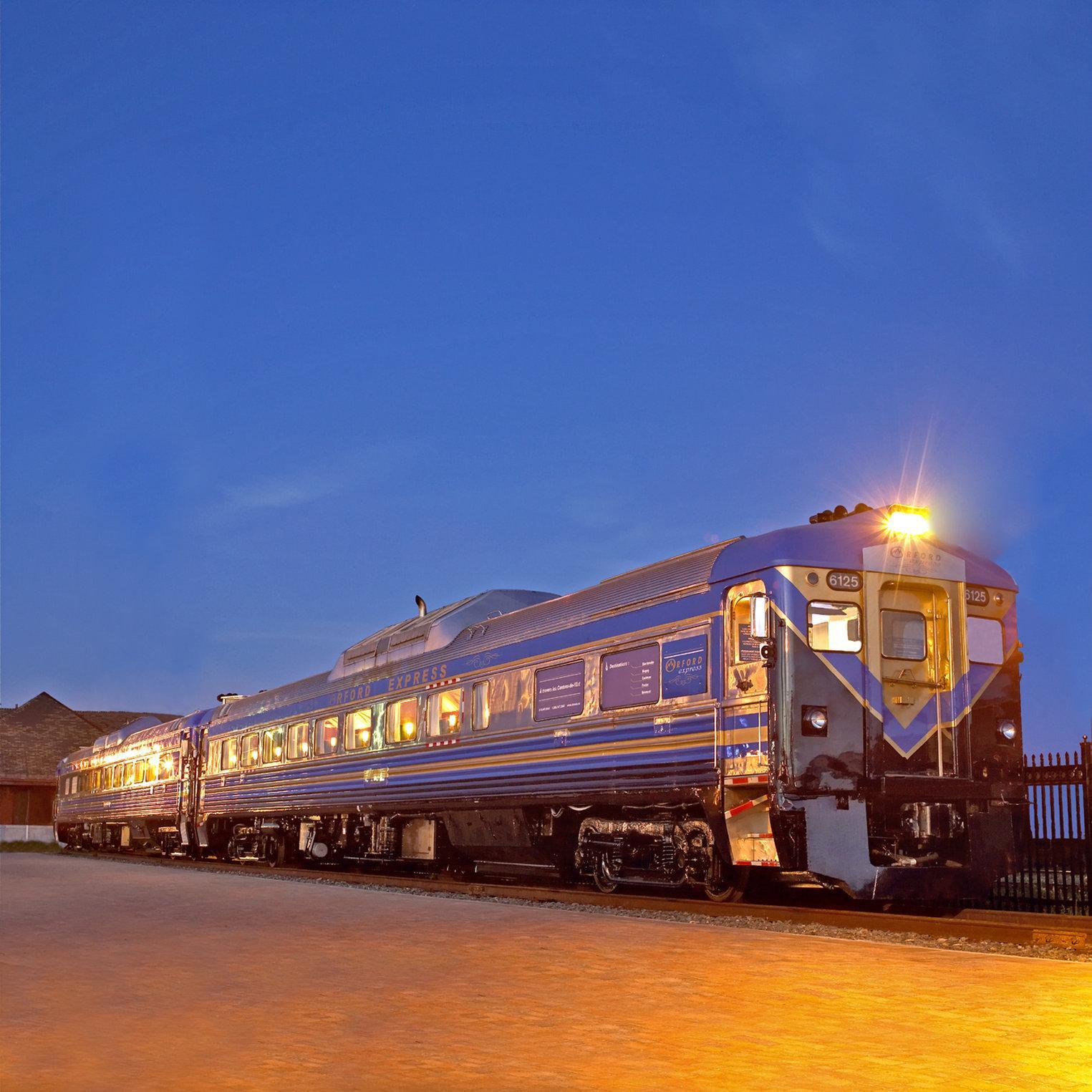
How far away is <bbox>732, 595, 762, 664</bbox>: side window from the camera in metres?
13.4

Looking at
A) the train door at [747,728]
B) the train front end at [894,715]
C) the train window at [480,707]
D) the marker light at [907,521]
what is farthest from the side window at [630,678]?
the train window at [480,707]

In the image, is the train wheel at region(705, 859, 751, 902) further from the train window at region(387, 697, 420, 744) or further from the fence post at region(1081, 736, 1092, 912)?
the train window at region(387, 697, 420, 744)

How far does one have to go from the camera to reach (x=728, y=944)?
10711mm

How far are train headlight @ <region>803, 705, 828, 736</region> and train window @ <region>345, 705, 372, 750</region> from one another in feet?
37.4

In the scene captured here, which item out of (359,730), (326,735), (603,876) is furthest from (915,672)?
(326,735)

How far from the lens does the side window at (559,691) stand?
16.4 m

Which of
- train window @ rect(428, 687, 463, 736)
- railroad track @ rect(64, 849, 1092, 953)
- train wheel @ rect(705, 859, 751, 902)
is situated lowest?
railroad track @ rect(64, 849, 1092, 953)

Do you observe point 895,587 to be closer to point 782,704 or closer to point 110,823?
point 782,704

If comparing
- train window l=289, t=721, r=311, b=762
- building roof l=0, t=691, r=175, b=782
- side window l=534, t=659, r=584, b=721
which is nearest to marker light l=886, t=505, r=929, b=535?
side window l=534, t=659, r=584, b=721

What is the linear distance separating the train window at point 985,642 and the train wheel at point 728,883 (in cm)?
331

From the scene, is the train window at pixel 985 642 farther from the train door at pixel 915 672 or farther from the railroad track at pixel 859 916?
the railroad track at pixel 859 916

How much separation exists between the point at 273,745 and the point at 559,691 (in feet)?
41.9

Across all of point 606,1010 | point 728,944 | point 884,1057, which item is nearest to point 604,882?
point 728,944

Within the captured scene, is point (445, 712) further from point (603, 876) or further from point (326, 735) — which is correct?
point (326, 735)
